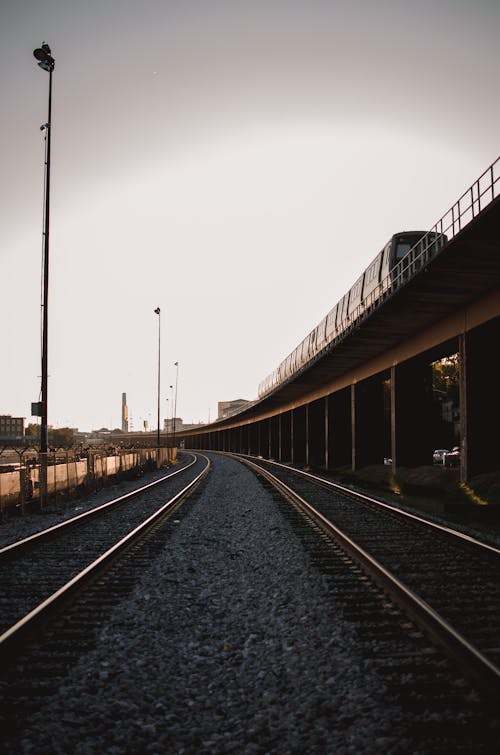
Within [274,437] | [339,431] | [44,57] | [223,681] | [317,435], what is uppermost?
[44,57]

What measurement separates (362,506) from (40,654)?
11662mm

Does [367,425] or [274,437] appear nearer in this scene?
[367,425]

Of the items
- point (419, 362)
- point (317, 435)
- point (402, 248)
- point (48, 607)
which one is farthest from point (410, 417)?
point (48, 607)

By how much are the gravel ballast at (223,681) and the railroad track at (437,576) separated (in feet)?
2.29

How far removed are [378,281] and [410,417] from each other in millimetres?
6629

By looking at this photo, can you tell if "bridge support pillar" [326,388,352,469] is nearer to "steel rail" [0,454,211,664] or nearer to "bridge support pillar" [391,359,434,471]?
"bridge support pillar" [391,359,434,471]

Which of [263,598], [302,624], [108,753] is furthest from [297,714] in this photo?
[263,598]

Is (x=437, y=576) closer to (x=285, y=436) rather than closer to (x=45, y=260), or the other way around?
(x=45, y=260)

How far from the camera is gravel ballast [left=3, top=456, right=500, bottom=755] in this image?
3219 mm

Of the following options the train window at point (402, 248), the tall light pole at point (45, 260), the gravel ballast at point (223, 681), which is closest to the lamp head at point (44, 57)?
the tall light pole at point (45, 260)

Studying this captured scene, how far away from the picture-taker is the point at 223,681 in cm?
402

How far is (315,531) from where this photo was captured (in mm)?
10609

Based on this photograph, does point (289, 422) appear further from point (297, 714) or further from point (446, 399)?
point (297, 714)

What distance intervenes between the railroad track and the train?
25.4ft
